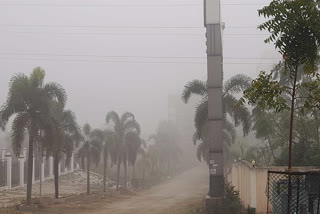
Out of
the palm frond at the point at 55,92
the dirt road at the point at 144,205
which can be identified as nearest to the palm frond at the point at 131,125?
the dirt road at the point at 144,205

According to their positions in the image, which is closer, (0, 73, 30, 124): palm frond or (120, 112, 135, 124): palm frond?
(0, 73, 30, 124): palm frond

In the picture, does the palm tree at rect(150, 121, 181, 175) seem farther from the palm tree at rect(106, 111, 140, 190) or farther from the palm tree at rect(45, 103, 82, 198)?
the palm tree at rect(45, 103, 82, 198)

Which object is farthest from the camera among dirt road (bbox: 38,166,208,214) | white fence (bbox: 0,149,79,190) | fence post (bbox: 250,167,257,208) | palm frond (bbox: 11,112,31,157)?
white fence (bbox: 0,149,79,190)

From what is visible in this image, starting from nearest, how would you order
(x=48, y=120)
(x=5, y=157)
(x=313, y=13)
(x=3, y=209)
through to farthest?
(x=313, y=13) < (x=3, y=209) < (x=48, y=120) < (x=5, y=157)

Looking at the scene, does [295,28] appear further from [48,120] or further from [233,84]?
[48,120]

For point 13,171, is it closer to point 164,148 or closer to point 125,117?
point 125,117

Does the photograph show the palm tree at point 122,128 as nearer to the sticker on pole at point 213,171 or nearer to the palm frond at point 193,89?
the palm frond at point 193,89

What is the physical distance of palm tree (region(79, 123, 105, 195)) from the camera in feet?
Answer: 141

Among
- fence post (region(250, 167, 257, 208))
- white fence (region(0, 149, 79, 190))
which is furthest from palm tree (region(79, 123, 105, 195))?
fence post (region(250, 167, 257, 208))

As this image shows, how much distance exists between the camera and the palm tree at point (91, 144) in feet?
141

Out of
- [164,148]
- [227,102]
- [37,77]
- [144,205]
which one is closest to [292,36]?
[227,102]

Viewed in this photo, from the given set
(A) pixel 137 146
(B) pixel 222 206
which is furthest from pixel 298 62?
(A) pixel 137 146

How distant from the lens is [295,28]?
19.0 ft

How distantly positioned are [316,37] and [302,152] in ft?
68.9
